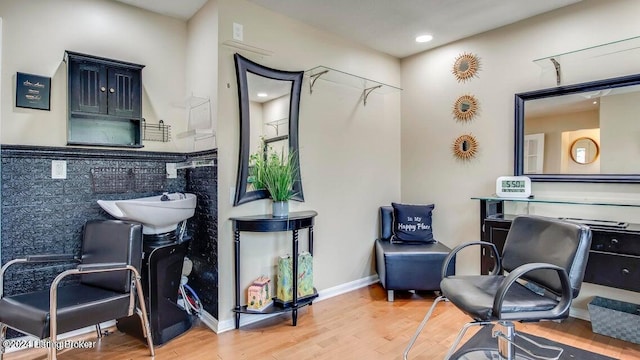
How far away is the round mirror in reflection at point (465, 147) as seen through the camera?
3.31 m

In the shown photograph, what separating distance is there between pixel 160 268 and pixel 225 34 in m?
1.75

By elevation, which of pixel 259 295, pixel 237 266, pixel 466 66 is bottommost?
pixel 259 295

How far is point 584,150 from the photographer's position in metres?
2.66

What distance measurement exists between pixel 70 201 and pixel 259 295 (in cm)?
151

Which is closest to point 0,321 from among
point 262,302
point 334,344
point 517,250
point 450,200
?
point 262,302

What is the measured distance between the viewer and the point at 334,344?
2.33 m

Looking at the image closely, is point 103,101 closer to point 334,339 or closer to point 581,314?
point 334,339

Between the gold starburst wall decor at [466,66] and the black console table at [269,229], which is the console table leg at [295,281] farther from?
the gold starburst wall decor at [466,66]

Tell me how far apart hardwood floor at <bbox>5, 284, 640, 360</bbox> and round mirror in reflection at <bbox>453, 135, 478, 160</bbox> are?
4.76 feet

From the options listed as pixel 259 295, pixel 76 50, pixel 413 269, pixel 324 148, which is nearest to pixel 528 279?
pixel 413 269

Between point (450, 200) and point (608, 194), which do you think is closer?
point (608, 194)

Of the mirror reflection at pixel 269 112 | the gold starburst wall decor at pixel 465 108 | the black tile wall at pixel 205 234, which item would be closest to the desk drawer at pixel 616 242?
the gold starburst wall decor at pixel 465 108

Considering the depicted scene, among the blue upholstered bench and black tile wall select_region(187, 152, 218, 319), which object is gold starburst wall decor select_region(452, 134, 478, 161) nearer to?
the blue upholstered bench

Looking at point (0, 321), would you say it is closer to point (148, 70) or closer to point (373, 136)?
point (148, 70)
